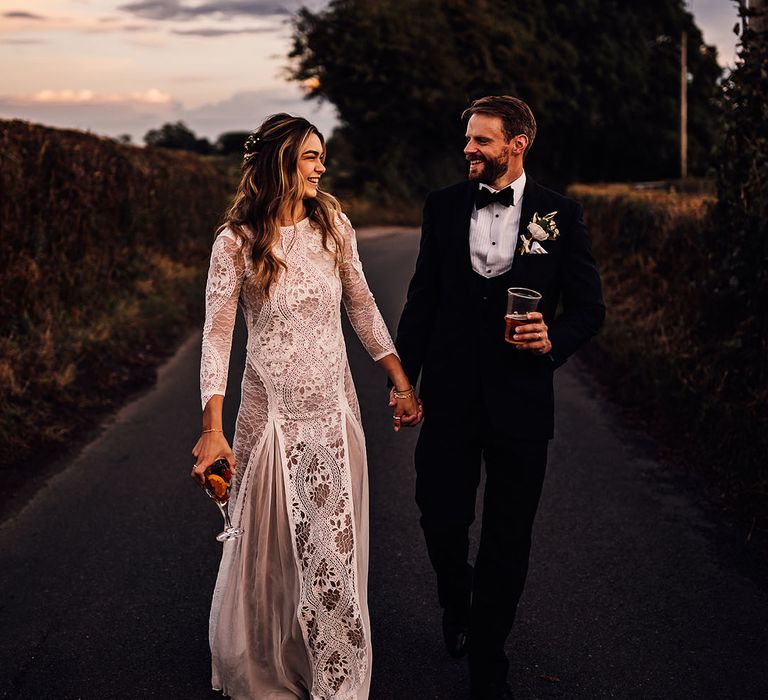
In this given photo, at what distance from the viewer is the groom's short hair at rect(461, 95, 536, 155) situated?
341cm

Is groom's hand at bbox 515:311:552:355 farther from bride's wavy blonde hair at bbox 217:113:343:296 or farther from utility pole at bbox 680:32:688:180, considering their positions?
utility pole at bbox 680:32:688:180

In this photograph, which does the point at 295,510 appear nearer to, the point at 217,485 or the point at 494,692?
the point at 217,485

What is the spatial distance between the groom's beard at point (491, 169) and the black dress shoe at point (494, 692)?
2.03 metres

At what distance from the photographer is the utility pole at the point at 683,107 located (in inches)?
1734

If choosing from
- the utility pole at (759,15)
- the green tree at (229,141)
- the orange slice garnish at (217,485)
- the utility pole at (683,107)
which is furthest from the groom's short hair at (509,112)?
the green tree at (229,141)

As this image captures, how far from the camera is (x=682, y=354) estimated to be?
309 inches

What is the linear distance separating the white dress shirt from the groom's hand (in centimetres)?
43

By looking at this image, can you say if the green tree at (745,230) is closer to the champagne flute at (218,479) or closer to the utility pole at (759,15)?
the utility pole at (759,15)

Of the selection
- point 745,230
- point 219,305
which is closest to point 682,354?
point 745,230

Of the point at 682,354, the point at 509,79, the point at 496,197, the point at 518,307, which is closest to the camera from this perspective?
the point at 518,307

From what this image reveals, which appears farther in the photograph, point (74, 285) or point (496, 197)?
point (74, 285)

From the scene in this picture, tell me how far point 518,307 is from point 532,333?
Result: 0.37ft

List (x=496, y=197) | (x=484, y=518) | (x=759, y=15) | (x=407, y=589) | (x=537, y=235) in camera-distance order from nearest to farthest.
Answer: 1. (x=537, y=235)
2. (x=496, y=197)
3. (x=484, y=518)
4. (x=407, y=589)
5. (x=759, y=15)

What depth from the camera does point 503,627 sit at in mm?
3426
